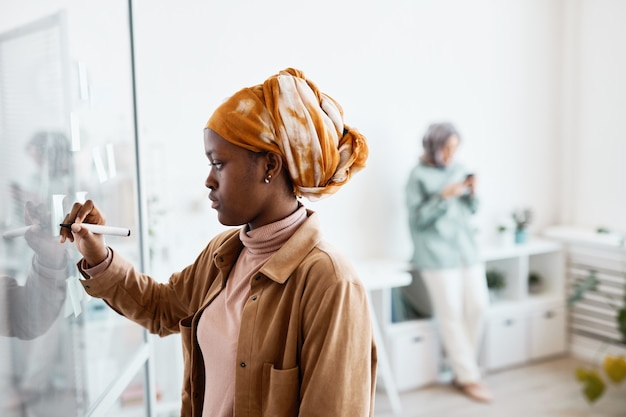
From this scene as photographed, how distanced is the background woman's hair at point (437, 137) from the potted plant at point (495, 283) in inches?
35.6

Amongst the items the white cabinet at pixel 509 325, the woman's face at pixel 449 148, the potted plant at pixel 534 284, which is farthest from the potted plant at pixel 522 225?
the woman's face at pixel 449 148

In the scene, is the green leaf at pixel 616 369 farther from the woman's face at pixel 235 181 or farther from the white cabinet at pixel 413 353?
the woman's face at pixel 235 181

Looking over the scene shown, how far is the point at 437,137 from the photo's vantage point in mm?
3363

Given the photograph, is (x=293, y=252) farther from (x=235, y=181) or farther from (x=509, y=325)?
(x=509, y=325)

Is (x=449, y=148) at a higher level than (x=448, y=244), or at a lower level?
higher

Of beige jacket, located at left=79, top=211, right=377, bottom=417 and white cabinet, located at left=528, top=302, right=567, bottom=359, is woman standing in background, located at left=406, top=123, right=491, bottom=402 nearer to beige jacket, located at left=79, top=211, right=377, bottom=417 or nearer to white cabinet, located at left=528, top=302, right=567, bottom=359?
white cabinet, located at left=528, top=302, right=567, bottom=359

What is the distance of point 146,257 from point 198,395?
0.55 meters

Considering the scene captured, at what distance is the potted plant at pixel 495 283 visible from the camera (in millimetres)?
3852

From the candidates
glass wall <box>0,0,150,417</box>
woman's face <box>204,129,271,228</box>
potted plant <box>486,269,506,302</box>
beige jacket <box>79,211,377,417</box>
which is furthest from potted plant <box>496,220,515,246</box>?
woman's face <box>204,129,271,228</box>

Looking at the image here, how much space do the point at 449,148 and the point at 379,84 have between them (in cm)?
54

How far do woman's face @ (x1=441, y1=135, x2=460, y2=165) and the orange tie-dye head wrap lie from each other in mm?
2278

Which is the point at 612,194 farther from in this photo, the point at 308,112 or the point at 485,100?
the point at 308,112

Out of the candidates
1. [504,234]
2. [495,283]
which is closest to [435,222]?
[504,234]

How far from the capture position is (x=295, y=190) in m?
1.25
